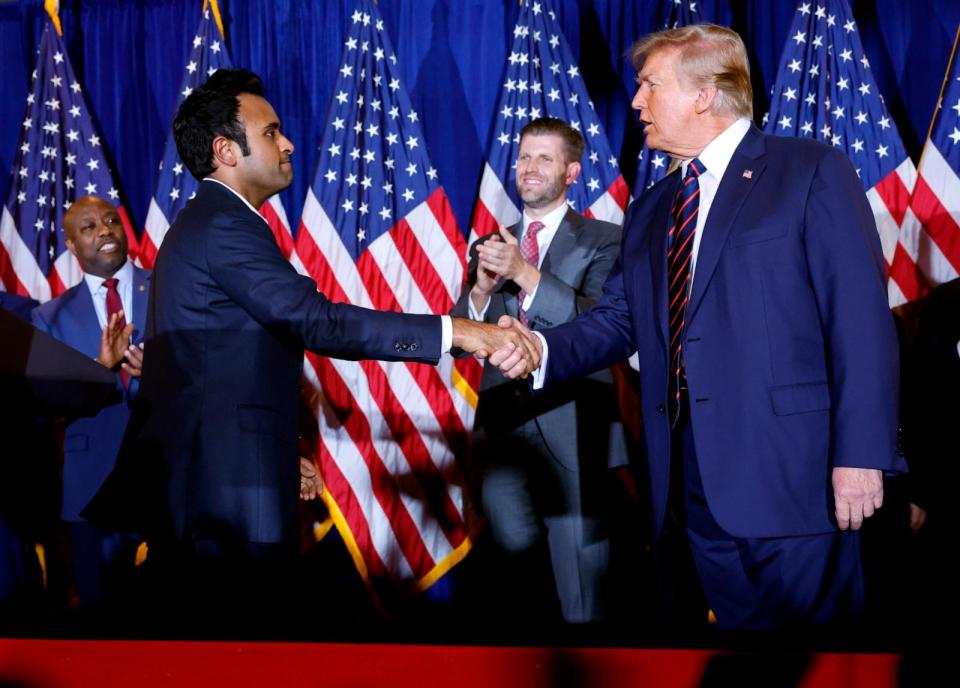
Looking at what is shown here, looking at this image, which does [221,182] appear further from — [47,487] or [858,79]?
[858,79]

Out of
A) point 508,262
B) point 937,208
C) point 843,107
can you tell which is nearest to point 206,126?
point 508,262

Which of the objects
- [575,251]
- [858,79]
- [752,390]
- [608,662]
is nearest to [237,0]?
[575,251]

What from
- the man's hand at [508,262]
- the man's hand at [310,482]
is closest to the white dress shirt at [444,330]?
the man's hand at [508,262]

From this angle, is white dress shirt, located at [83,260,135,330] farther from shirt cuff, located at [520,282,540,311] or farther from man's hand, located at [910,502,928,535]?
man's hand, located at [910,502,928,535]

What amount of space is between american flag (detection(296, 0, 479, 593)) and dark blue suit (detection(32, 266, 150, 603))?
0.72 m

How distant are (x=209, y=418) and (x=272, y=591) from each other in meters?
0.43

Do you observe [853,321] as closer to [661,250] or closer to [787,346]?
[787,346]

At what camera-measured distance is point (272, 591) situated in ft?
7.23

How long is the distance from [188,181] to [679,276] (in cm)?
287

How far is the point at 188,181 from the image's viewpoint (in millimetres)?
4211

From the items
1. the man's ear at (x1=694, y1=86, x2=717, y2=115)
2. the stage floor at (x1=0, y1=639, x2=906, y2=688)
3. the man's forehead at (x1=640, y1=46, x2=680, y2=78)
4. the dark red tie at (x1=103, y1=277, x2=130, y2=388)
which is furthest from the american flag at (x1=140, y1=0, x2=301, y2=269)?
the stage floor at (x1=0, y1=639, x2=906, y2=688)

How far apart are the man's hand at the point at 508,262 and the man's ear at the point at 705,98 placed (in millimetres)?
857

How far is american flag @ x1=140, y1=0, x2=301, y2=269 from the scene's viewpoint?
4.15 m

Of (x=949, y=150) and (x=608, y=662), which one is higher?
(x=949, y=150)
